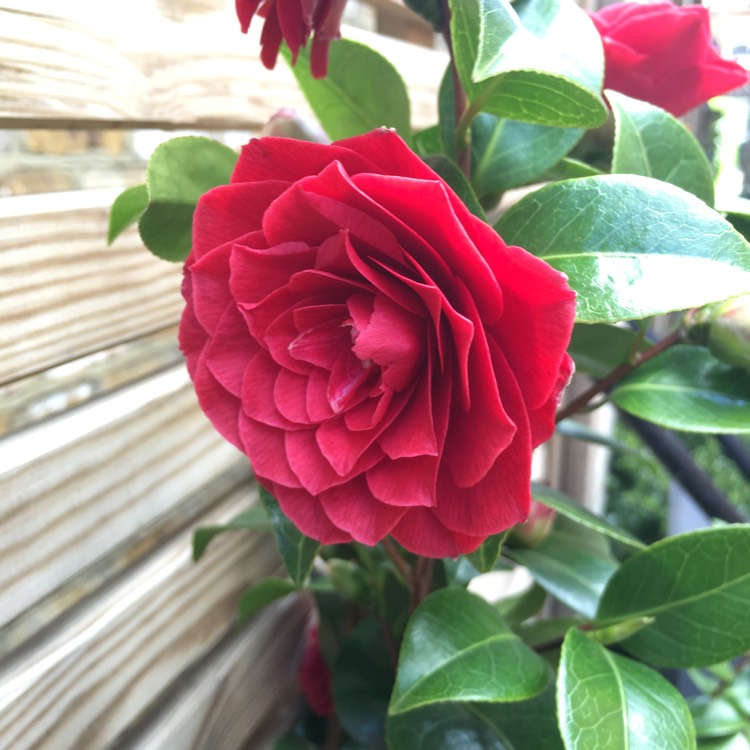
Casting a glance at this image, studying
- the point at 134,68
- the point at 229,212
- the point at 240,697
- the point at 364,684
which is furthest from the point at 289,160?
the point at 240,697

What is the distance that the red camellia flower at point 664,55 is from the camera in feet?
1.47

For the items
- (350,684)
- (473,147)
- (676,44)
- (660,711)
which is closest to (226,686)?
(350,684)

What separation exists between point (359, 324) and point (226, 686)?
1.84 ft

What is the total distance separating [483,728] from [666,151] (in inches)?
16.0

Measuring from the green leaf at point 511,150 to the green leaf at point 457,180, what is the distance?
0.10 m

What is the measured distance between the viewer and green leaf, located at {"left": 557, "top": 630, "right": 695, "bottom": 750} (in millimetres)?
344

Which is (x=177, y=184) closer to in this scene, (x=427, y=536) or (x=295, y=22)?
(x=295, y=22)

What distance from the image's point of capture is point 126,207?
1.45 ft

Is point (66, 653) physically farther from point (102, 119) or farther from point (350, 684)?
point (102, 119)

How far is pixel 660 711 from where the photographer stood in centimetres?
38

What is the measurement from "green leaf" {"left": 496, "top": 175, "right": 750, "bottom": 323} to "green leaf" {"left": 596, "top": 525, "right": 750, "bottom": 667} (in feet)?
0.57

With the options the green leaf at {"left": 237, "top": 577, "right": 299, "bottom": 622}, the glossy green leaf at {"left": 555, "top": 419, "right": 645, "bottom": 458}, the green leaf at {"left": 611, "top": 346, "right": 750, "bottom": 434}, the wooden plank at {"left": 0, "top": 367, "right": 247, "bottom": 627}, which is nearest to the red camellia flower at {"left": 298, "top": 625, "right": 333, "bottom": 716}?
the green leaf at {"left": 237, "top": 577, "right": 299, "bottom": 622}

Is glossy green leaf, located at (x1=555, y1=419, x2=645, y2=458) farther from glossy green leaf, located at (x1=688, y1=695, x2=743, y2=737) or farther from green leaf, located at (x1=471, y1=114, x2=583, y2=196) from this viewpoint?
green leaf, located at (x1=471, y1=114, x2=583, y2=196)

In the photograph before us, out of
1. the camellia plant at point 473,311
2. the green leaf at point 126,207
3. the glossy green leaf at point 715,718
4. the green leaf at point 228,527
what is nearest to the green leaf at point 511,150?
the camellia plant at point 473,311
